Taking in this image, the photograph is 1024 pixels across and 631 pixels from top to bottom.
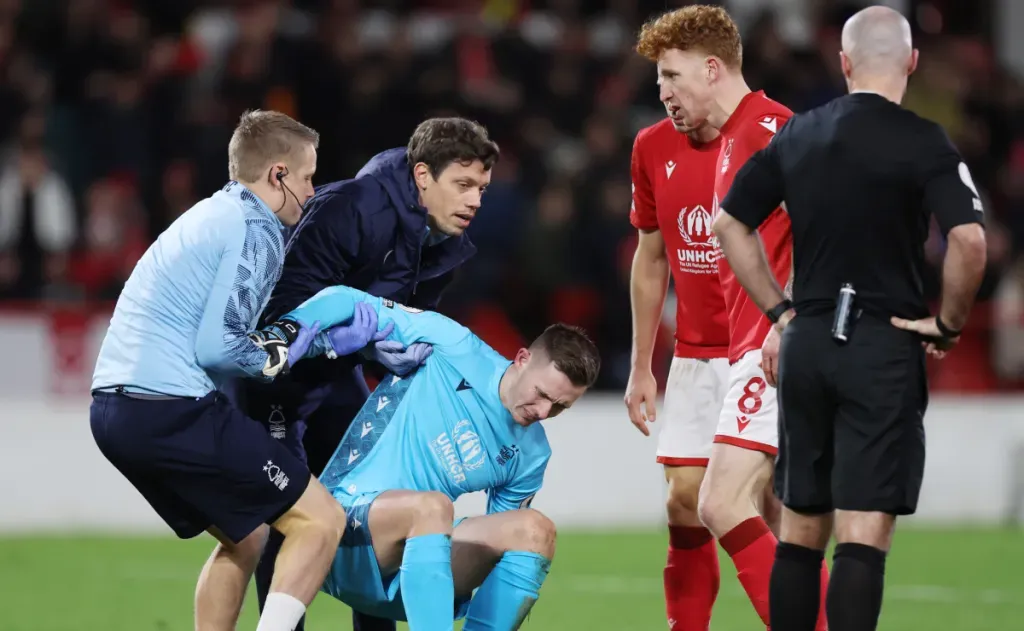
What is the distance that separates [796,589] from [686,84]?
1905 millimetres

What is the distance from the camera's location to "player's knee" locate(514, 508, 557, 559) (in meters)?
4.96

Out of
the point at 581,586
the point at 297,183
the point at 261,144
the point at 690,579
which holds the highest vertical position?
the point at 261,144

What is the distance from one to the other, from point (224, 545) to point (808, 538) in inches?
77.0

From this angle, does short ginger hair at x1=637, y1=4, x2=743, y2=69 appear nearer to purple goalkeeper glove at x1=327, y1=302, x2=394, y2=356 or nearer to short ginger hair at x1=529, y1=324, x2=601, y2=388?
short ginger hair at x1=529, y1=324, x2=601, y2=388

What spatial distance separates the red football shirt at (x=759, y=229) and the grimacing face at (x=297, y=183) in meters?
1.42

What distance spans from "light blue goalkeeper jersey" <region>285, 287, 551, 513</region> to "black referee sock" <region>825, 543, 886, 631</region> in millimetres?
1172

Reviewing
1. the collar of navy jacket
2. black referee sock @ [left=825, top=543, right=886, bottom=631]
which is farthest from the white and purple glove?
black referee sock @ [left=825, top=543, right=886, bottom=631]

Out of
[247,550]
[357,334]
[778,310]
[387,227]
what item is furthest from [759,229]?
[247,550]

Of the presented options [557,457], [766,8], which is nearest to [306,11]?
[766,8]

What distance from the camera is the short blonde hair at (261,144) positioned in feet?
16.5

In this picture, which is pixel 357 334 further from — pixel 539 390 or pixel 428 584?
pixel 428 584

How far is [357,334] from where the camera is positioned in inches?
201

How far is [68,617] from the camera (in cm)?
724

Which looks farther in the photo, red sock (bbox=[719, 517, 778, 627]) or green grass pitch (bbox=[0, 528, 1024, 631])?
green grass pitch (bbox=[0, 528, 1024, 631])
